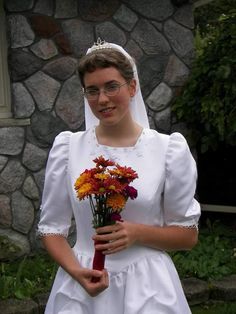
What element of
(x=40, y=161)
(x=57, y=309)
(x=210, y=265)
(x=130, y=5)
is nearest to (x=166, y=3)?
(x=130, y=5)

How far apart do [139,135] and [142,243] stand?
37 cm

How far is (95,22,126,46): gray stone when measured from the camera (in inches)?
207

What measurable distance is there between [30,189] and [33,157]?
257 mm

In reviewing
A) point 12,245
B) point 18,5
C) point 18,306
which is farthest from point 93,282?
point 18,5

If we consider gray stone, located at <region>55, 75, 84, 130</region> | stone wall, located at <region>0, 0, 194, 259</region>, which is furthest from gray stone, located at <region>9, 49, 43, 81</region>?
gray stone, located at <region>55, 75, 84, 130</region>

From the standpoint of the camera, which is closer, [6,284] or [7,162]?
[6,284]

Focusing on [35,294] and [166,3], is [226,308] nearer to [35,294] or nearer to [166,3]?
[35,294]

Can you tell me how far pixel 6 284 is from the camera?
433 centimetres

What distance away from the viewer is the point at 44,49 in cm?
509

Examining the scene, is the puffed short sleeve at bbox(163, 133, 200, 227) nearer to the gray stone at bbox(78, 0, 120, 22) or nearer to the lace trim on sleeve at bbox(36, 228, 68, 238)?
the lace trim on sleeve at bbox(36, 228, 68, 238)

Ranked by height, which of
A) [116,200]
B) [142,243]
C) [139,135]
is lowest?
[142,243]

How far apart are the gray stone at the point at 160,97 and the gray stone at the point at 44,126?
0.85 metres

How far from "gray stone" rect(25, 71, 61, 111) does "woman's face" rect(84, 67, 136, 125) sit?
309 cm

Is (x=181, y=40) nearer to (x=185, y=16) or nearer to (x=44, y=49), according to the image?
(x=185, y=16)
